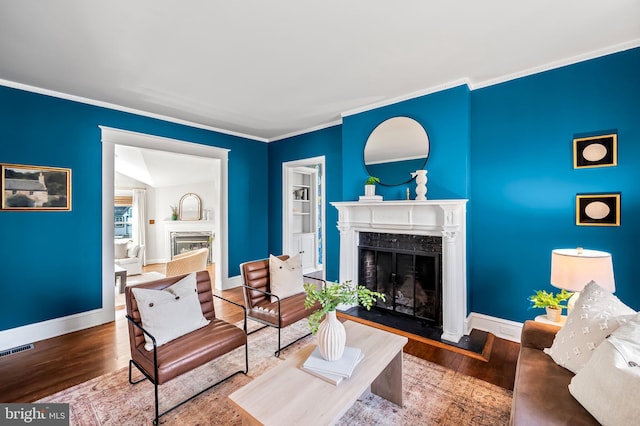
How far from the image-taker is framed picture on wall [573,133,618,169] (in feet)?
7.92

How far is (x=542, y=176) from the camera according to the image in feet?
8.98

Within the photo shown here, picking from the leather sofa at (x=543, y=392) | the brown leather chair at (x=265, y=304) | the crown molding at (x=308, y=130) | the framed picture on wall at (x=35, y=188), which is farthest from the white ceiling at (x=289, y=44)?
the leather sofa at (x=543, y=392)

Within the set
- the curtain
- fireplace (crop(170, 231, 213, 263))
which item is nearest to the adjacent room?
fireplace (crop(170, 231, 213, 263))

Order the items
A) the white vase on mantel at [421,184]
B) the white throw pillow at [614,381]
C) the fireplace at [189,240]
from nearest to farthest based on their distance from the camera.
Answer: the white throw pillow at [614,381], the white vase on mantel at [421,184], the fireplace at [189,240]

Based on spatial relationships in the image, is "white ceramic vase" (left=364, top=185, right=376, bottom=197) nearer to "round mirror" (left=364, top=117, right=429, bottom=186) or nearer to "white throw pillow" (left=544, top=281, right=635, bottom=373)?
"round mirror" (left=364, top=117, right=429, bottom=186)

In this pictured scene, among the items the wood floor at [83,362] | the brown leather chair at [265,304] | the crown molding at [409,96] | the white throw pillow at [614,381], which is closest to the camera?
the white throw pillow at [614,381]

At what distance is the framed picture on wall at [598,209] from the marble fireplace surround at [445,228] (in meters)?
0.96

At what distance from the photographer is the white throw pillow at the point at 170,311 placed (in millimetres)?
1974

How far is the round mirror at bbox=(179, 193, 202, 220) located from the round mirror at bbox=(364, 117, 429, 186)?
17.9ft

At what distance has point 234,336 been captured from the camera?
2.20 m

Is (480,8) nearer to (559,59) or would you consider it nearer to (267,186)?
(559,59)

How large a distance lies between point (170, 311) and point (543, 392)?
2.36 m

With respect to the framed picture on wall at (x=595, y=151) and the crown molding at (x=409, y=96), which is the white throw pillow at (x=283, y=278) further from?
the framed picture on wall at (x=595, y=151)

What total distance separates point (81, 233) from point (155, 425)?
2640 mm
